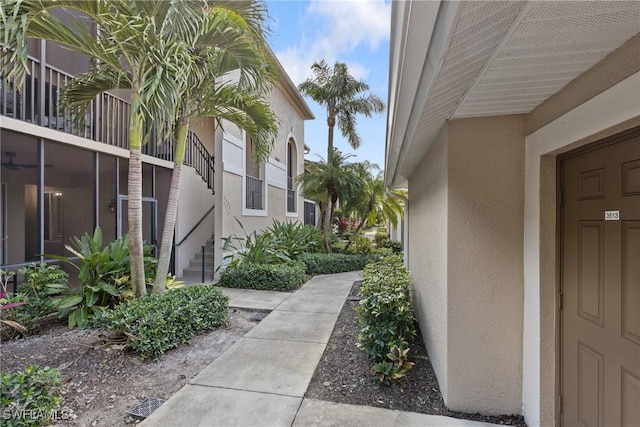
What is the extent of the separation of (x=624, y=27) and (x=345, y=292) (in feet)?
21.5

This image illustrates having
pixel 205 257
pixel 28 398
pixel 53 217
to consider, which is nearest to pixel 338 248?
pixel 205 257

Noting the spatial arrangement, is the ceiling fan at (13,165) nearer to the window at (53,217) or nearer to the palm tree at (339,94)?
the window at (53,217)

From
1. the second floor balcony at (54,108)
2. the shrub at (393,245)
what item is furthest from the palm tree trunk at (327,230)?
the second floor balcony at (54,108)

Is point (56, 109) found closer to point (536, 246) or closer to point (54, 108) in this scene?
point (54, 108)

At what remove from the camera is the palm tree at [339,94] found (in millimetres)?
16625

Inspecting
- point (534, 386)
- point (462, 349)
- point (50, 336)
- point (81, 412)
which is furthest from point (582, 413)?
point (50, 336)

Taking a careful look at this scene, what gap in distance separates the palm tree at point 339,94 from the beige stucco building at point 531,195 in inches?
561

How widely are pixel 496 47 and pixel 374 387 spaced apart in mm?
3031

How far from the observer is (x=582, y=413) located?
87.7 inches

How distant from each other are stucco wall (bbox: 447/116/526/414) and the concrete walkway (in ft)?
1.25

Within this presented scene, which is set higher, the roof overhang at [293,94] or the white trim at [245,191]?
the roof overhang at [293,94]

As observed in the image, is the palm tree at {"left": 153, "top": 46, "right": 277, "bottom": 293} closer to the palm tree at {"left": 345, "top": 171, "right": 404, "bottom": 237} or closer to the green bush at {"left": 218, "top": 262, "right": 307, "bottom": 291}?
the green bush at {"left": 218, "top": 262, "right": 307, "bottom": 291}

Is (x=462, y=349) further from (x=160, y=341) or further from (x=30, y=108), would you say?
(x=30, y=108)

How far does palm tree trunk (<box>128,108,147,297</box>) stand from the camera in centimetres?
449
